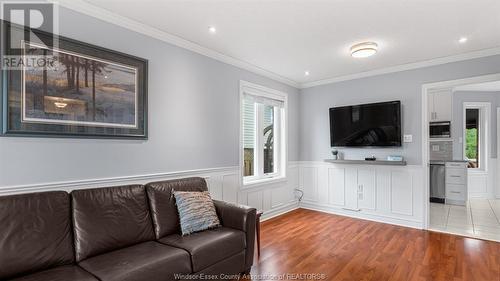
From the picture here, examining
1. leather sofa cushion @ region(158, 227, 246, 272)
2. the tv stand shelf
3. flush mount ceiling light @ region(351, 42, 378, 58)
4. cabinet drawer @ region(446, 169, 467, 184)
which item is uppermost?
flush mount ceiling light @ region(351, 42, 378, 58)

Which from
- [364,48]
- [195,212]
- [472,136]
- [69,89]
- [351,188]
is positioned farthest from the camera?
[472,136]

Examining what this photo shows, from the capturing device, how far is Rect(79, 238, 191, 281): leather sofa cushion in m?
1.72

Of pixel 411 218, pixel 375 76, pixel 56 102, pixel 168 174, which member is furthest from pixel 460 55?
pixel 56 102

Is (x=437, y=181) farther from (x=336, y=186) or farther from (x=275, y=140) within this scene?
(x=275, y=140)

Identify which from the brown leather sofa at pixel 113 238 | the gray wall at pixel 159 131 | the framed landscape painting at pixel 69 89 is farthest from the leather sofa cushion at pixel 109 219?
the framed landscape painting at pixel 69 89

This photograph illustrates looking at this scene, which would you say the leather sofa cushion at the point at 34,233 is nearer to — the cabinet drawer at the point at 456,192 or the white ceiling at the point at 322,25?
the white ceiling at the point at 322,25

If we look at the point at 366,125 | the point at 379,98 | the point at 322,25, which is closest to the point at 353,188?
the point at 366,125

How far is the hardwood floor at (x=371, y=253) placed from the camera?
2.58 m

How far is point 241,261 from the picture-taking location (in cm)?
247

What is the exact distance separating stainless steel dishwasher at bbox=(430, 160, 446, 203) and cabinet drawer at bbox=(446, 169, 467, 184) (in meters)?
0.09

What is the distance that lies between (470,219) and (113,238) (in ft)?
17.2

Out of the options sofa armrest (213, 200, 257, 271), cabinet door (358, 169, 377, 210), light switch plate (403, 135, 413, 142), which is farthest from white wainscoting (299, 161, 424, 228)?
sofa armrest (213, 200, 257, 271)

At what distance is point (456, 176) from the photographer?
5.45 meters

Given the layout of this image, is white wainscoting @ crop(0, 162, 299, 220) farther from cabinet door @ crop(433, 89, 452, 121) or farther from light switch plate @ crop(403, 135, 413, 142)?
cabinet door @ crop(433, 89, 452, 121)
